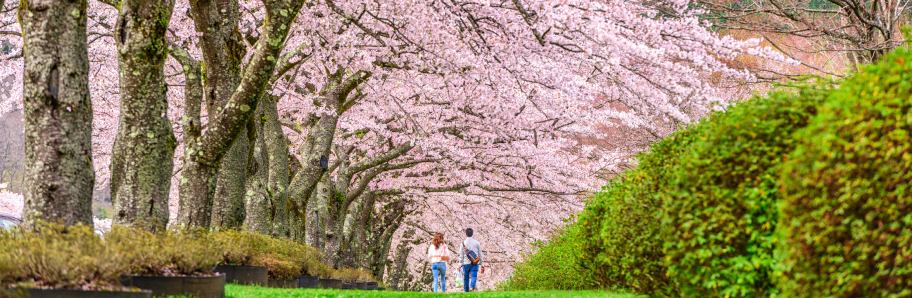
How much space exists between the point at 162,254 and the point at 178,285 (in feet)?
1.15

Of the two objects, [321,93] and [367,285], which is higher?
[321,93]

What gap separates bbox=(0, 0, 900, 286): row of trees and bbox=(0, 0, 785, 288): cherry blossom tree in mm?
45

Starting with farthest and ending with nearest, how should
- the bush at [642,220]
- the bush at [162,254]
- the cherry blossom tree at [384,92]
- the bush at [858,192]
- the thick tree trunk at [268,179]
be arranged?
the thick tree trunk at [268,179] < the cherry blossom tree at [384,92] < the bush at [642,220] < the bush at [162,254] < the bush at [858,192]

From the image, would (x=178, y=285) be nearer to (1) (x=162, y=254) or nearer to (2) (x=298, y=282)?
(1) (x=162, y=254)

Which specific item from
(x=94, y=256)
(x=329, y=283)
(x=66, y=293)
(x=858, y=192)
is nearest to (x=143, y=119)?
(x=94, y=256)

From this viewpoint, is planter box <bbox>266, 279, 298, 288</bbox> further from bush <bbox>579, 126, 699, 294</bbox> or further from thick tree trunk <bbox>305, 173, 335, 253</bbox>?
thick tree trunk <bbox>305, 173, 335, 253</bbox>

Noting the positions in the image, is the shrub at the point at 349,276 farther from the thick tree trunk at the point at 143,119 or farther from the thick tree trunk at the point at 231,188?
the thick tree trunk at the point at 143,119

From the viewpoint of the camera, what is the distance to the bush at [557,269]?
56.6ft

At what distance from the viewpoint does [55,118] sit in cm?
941

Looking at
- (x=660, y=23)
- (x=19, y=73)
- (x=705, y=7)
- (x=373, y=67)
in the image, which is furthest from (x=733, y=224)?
(x=19, y=73)

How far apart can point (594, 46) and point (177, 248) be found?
27.1ft

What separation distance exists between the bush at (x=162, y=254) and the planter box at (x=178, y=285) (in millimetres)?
152

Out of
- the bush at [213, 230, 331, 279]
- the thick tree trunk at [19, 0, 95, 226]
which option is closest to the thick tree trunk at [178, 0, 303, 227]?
the bush at [213, 230, 331, 279]

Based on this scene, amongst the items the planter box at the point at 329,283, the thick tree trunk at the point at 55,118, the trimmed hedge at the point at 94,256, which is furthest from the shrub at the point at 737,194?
the planter box at the point at 329,283
